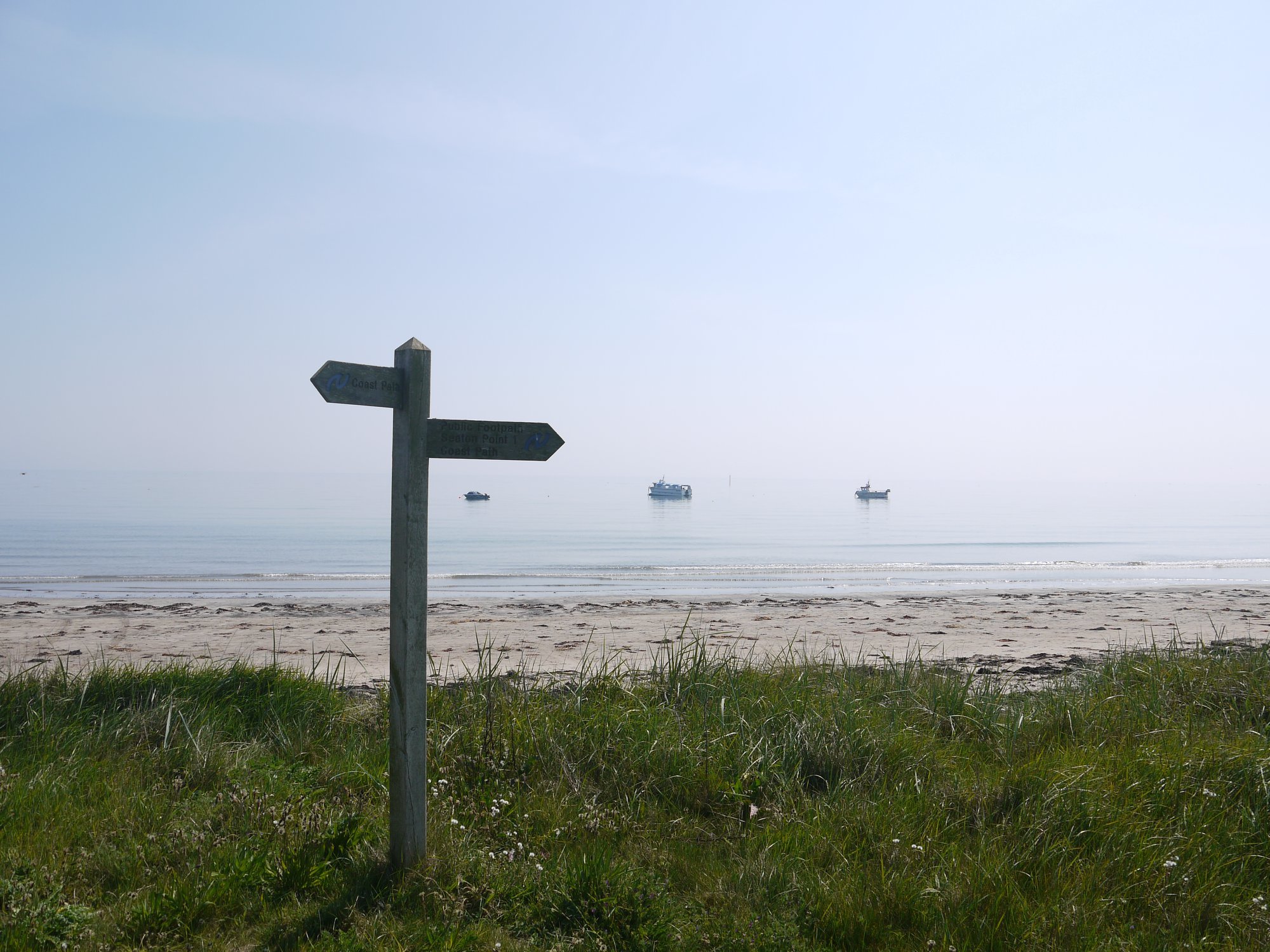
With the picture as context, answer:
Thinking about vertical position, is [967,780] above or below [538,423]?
below

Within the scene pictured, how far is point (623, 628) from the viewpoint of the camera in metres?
14.4

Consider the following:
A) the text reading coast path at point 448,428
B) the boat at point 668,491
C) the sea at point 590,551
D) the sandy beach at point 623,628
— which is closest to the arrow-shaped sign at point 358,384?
the text reading coast path at point 448,428

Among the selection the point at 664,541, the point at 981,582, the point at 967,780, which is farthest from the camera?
the point at 664,541

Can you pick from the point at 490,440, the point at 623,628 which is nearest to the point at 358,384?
the point at 490,440

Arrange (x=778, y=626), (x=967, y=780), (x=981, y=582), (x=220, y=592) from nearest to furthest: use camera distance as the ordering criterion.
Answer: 1. (x=967, y=780)
2. (x=778, y=626)
3. (x=220, y=592)
4. (x=981, y=582)

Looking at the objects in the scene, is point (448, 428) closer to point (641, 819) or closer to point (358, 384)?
point (358, 384)

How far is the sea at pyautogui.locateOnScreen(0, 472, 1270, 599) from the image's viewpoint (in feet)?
79.4

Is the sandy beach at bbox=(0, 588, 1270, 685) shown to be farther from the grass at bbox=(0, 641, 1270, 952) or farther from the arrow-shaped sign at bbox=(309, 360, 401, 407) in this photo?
the arrow-shaped sign at bbox=(309, 360, 401, 407)

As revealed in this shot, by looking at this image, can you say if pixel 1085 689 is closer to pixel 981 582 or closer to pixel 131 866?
pixel 131 866

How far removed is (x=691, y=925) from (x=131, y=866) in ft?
7.50

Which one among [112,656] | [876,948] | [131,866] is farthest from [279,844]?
[112,656]

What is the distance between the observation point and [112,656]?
11188mm

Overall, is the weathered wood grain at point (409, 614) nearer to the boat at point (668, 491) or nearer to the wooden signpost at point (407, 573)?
the wooden signpost at point (407, 573)

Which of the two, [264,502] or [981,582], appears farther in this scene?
[264,502]
